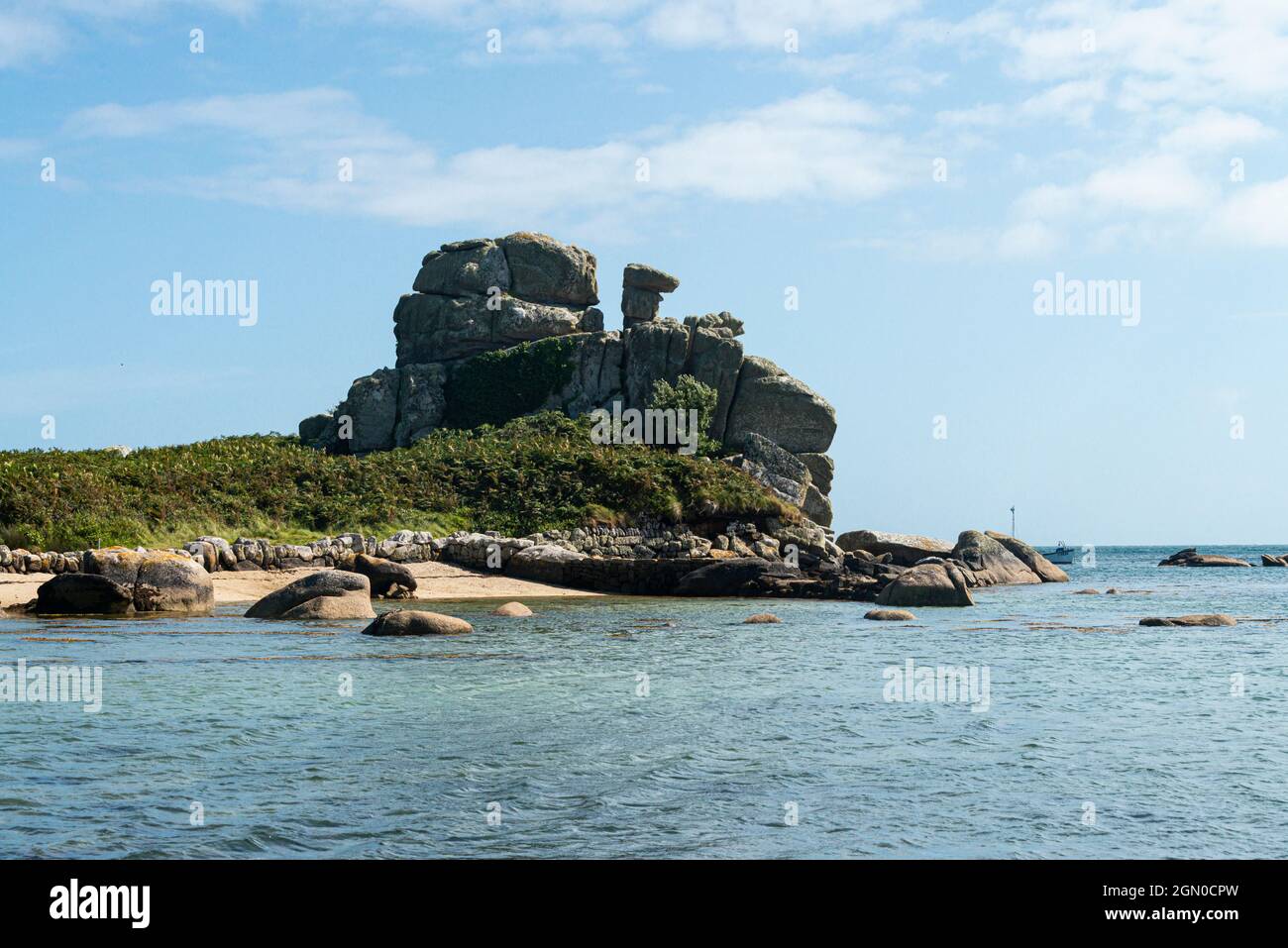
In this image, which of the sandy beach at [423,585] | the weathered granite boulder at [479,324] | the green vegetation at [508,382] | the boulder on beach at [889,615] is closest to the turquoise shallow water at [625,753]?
the boulder on beach at [889,615]

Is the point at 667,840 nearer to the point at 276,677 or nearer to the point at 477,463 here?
the point at 276,677

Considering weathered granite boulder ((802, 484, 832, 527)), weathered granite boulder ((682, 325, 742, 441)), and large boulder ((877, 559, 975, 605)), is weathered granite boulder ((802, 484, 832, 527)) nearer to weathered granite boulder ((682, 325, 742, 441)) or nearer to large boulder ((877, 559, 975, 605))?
weathered granite boulder ((682, 325, 742, 441))

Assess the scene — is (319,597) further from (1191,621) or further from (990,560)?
(990,560)

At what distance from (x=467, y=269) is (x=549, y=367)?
9.30 metres

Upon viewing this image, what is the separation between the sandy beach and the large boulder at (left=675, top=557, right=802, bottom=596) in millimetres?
3266

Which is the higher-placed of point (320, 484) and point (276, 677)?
point (320, 484)

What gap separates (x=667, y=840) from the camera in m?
8.68

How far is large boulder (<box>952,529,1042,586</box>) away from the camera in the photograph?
176ft

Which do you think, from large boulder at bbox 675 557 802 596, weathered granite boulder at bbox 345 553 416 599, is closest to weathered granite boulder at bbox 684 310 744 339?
large boulder at bbox 675 557 802 596

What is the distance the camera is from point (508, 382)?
6475 centimetres

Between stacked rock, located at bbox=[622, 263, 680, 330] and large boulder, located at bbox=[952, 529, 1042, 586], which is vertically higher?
stacked rock, located at bbox=[622, 263, 680, 330]

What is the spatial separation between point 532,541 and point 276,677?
1013 inches

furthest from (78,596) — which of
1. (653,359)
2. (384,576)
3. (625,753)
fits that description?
(653,359)
